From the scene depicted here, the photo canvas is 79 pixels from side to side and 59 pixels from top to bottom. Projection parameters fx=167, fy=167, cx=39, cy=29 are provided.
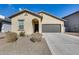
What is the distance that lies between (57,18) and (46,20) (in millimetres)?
1444

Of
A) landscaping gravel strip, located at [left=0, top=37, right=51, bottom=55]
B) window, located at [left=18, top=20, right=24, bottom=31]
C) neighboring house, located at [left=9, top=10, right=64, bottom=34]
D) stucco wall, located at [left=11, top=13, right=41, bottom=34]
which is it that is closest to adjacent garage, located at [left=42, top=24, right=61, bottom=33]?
neighboring house, located at [left=9, top=10, right=64, bottom=34]

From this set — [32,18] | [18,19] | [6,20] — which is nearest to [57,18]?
[32,18]

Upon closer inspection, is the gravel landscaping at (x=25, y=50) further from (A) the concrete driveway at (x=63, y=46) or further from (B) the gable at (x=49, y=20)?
(B) the gable at (x=49, y=20)

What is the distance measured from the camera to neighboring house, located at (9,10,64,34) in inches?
600

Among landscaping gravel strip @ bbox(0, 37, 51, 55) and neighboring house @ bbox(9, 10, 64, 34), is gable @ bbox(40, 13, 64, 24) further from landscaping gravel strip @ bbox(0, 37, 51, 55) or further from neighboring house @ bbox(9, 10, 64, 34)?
landscaping gravel strip @ bbox(0, 37, 51, 55)

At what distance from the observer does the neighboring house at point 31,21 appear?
1523 cm

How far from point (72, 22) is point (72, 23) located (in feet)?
0.44

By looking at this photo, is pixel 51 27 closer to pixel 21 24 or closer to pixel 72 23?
pixel 72 23

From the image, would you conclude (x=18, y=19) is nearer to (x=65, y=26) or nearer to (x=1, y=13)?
(x=1, y=13)

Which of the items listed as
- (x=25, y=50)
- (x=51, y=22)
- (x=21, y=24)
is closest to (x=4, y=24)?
(x=21, y=24)

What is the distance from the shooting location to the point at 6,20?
580 inches

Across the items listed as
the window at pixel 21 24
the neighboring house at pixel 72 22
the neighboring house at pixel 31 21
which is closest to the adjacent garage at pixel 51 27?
the neighboring house at pixel 31 21

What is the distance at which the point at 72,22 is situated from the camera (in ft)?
63.4
